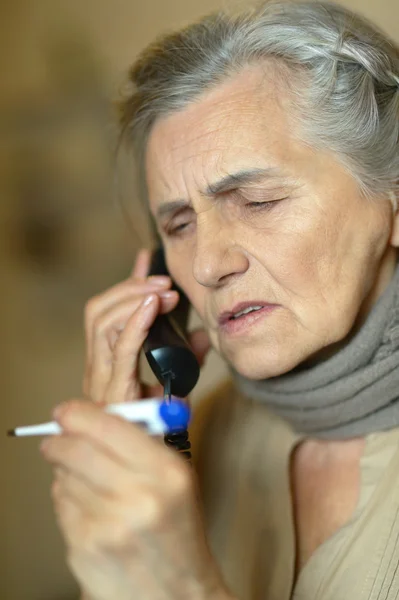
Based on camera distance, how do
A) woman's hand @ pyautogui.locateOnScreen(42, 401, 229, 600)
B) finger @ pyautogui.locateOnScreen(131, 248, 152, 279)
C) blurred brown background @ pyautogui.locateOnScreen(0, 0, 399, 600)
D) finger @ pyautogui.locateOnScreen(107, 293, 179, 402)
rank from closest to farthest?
woman's hand @ pyautogui.locateOnScreen(42, 401, 229, 600) < finger @ pyautogui.locateOnScreen(107, 293, 179, 402) < finger @ pyautogui.locateOnScreen(131, 248, 152, 279) < blurred brown background @ pyautogui.locateOnScreen(0, 0, 399, 600)

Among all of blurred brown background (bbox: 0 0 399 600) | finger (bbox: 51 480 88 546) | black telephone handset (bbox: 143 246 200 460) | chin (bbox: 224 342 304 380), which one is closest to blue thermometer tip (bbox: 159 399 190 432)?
finger (bbox: 51 480 88 546)

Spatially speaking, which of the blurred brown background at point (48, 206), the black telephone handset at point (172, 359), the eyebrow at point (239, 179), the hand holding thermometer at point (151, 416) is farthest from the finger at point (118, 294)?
the hand holding thermometer at point (151, 416)

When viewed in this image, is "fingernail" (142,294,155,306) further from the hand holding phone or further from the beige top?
the beige top

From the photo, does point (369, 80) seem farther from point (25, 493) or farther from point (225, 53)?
point (25, 493)

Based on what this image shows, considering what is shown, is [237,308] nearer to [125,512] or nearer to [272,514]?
[272,514]

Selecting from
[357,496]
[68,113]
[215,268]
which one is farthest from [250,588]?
[68,113]

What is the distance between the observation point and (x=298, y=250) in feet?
3.22

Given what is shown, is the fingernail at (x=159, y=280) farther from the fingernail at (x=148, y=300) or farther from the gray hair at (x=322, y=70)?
the gray hair at (x=322, y=70)

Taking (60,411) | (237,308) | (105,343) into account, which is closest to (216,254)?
(237,308)

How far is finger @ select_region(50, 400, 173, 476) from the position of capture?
2.02 feet

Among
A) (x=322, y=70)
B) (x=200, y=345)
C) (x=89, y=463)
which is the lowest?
(x=200, y=345)

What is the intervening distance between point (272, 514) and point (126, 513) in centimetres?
56

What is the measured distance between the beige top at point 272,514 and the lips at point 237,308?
0.27 meters

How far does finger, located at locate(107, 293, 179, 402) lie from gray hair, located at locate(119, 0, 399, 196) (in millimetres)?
330
